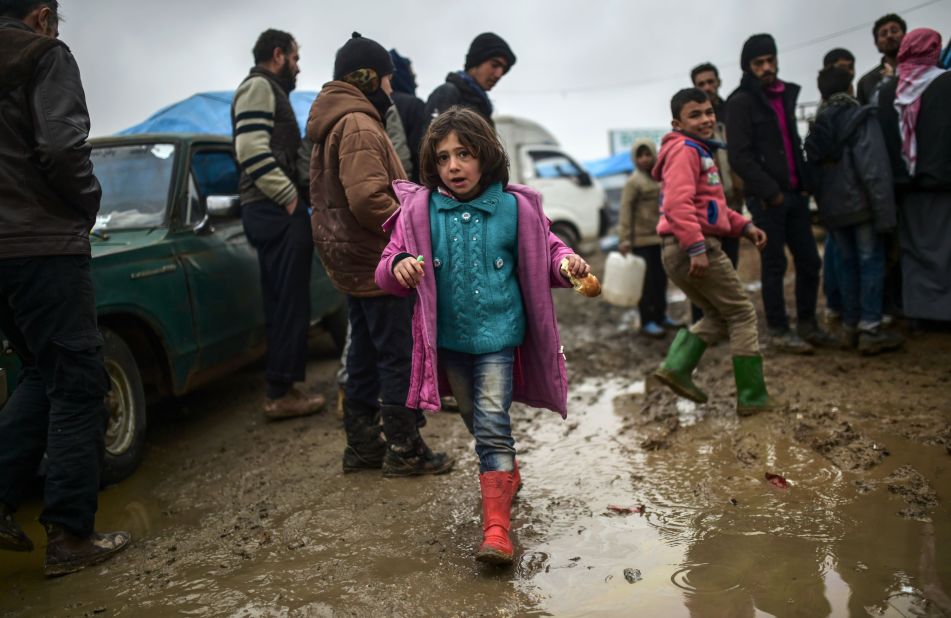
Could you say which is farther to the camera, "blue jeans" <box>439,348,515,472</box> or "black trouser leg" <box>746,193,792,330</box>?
"black trouser leg" <box>746,193,792,330</box>

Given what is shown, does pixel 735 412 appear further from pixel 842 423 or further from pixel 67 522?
pixel 67 522

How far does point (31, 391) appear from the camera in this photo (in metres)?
3.18

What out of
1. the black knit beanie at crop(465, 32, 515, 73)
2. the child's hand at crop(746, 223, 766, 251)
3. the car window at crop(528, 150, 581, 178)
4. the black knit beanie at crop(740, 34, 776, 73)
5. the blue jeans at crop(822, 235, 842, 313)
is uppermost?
the black knit beanie at crop(465, 32, 515, 73)

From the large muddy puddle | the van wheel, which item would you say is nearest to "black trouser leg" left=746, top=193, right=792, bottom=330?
the large muddy puddle

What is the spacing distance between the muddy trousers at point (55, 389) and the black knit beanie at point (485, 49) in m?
3.03

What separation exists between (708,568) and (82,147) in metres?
2.70

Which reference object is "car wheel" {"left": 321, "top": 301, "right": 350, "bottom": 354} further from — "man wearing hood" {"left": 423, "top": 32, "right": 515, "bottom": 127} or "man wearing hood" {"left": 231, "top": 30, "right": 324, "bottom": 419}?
"man wearing hood" {"left": 423, "top": 32, "right": 515, "bottom": 127}

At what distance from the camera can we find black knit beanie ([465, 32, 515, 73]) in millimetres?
5285

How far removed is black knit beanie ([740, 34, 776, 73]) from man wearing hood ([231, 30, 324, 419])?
122 inches

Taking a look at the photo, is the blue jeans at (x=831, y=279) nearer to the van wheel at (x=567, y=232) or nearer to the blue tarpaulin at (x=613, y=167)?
the van wheel at (x=567, y=232)

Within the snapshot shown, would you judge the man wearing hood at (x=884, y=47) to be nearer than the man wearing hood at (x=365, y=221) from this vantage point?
No

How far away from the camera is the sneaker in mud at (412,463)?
3844mm

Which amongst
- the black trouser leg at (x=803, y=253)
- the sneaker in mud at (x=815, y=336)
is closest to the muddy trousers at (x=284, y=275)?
the black trouser leg at (x=803, y=253)

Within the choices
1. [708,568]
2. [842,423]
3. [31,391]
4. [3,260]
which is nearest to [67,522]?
[31,391]
